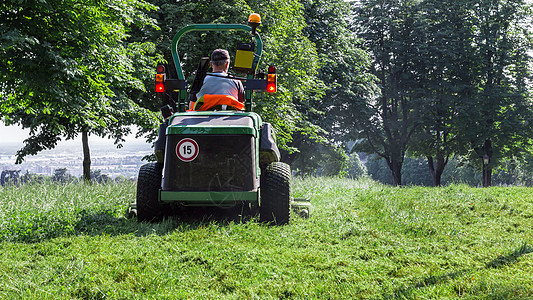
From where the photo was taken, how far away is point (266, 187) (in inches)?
214

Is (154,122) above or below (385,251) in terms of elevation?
above

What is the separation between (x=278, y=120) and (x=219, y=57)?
25.8 feet

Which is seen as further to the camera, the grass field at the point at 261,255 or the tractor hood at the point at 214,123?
the tractor hood at the point at 214,123

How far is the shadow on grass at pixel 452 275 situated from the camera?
320cm

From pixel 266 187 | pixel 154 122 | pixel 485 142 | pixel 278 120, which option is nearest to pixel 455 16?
pixel 485 142

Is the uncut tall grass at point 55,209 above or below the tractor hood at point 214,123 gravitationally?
below

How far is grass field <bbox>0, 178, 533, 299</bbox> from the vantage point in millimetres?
3236

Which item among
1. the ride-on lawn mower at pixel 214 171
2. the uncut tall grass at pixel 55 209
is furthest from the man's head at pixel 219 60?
the uncut tall grass at pixel 55 209

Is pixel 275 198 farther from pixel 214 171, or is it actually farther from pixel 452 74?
pixel 452 74

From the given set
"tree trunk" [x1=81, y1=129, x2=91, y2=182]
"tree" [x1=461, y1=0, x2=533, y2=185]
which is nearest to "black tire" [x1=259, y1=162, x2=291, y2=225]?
"tree trunk" [x1=81, y1=129, x2=91, y2=182]

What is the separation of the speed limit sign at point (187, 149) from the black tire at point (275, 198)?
1.03 meters

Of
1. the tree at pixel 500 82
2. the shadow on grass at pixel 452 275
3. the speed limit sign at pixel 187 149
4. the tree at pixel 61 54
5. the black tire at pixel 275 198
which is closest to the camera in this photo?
the shadow on grass at pixel 452 275

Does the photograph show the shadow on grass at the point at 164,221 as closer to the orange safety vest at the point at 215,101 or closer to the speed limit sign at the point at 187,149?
the speed limit sign at the point at 187,149

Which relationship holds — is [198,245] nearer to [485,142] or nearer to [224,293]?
[224,293]
